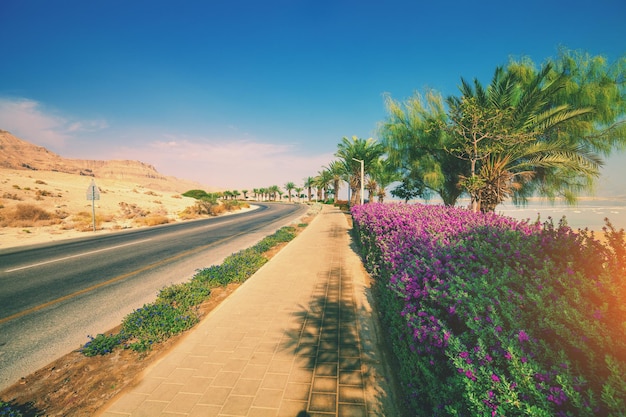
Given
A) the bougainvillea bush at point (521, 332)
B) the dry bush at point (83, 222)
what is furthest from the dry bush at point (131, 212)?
the bougainvillea bush at point (521, 332)

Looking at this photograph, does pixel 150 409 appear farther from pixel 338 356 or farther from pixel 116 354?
pixel 338 356

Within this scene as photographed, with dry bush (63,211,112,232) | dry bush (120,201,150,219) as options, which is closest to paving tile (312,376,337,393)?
dry bush (63,211,112,232)

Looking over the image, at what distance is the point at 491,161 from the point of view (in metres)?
13.4

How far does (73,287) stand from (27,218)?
20365 mm

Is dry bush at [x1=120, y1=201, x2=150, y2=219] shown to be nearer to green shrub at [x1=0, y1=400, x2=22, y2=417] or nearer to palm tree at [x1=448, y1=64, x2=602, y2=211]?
green shrub at [x1=0, y1=400, x2=22, y2=417]

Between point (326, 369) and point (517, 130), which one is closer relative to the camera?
point (326, 369)

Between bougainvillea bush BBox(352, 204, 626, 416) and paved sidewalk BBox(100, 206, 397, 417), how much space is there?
2.41 feet

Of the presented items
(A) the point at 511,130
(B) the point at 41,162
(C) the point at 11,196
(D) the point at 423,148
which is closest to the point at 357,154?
(D) the point at 423,148

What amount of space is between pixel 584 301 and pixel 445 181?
19178 mm

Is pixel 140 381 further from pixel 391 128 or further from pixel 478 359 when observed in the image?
pixel 391 128

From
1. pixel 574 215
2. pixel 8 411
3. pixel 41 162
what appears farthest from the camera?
pixel 41 162

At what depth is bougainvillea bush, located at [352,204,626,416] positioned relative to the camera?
51.6 inches

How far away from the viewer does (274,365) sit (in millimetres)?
3432

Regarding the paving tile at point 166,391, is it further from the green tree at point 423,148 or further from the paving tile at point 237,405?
the green tree at point 423,148
